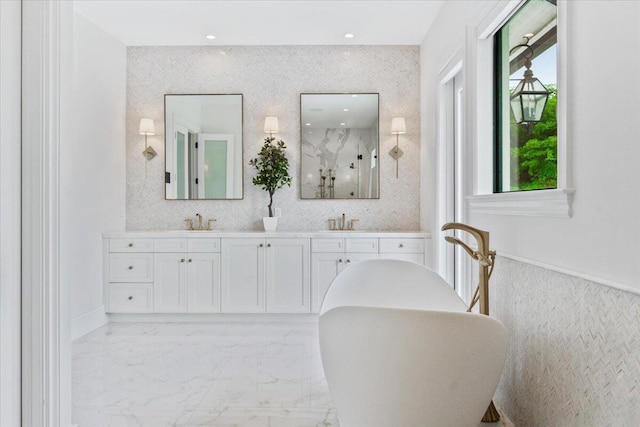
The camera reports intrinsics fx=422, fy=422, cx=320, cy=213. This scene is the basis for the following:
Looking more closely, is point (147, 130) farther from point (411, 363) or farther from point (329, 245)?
point (411, 363)

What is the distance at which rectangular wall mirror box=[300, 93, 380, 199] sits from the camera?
4.45 m

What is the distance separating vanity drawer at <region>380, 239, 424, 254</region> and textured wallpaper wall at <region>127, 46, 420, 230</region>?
481mm

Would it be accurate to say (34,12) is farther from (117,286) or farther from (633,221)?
(117,286)

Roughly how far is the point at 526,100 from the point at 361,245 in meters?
2.18

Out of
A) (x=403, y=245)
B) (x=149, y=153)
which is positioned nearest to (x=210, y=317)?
(x=149, y=153)

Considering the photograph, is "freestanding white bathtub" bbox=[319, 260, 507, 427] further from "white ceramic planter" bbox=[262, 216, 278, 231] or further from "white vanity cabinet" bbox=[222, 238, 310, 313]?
"white ceramic planter" bbox=[262, 216, 278, 231]

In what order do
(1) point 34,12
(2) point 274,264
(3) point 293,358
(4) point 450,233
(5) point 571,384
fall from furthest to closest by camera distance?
(2) point 274,264 → (4) point 450,233 → (3) point 293,358 → (1) point 34,12 → (5) point 571,384

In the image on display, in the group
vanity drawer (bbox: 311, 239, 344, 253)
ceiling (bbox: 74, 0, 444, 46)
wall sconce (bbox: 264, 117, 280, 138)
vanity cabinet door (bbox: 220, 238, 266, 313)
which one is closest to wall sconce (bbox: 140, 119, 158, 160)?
ceiling (bbox: 74, 0, 444, 46)

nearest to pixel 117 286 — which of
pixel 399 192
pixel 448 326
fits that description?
pixel 399 192

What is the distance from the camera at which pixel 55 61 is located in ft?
6.25

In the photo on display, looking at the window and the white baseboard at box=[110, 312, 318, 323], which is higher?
the window

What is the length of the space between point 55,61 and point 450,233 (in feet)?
9.49

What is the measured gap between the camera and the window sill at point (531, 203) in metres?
1.58

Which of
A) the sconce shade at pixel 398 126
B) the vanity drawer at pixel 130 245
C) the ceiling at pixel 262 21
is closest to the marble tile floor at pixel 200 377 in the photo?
the vanity drawer at pixel 130 245
